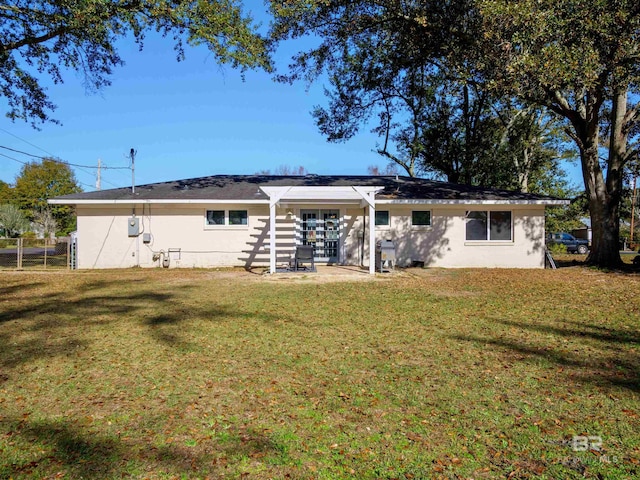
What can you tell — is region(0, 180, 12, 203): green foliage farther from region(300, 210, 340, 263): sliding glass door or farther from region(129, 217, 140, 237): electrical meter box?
region(300, 210, 340, 263): sliding glass door

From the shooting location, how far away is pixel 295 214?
612 inches

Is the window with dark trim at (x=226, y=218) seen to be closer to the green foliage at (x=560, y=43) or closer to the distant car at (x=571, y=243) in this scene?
the green foliage at (x=560, y=43)

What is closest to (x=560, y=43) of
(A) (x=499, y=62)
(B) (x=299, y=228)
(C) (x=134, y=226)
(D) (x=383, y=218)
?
(A) (x=499, y=62)

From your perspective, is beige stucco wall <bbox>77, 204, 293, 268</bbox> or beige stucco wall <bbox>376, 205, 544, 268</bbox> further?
beige stucco wall <bbox>376, 205, 544, 268</bbox>

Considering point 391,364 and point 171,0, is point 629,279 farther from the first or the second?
point 171,0

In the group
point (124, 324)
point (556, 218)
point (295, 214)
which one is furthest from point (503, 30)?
point (556, 218)

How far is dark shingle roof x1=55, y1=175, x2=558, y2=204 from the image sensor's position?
48.5 ft

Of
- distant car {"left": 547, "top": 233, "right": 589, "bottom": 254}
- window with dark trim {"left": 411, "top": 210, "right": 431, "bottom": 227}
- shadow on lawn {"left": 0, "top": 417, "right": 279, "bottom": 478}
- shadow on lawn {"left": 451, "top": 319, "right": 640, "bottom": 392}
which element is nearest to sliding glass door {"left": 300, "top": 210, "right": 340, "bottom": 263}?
window with dark trim {"left": 411, "top": 210, "right": 431, "bottom": 227}

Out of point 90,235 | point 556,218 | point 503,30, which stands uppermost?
point 503,30

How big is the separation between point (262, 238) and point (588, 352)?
11.7 metres

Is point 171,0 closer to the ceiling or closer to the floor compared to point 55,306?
closer to the ceiling

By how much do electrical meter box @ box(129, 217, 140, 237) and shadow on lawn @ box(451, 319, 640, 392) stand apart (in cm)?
1265

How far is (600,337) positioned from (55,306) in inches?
365

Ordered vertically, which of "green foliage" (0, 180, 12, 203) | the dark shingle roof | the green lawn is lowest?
the green lawn
